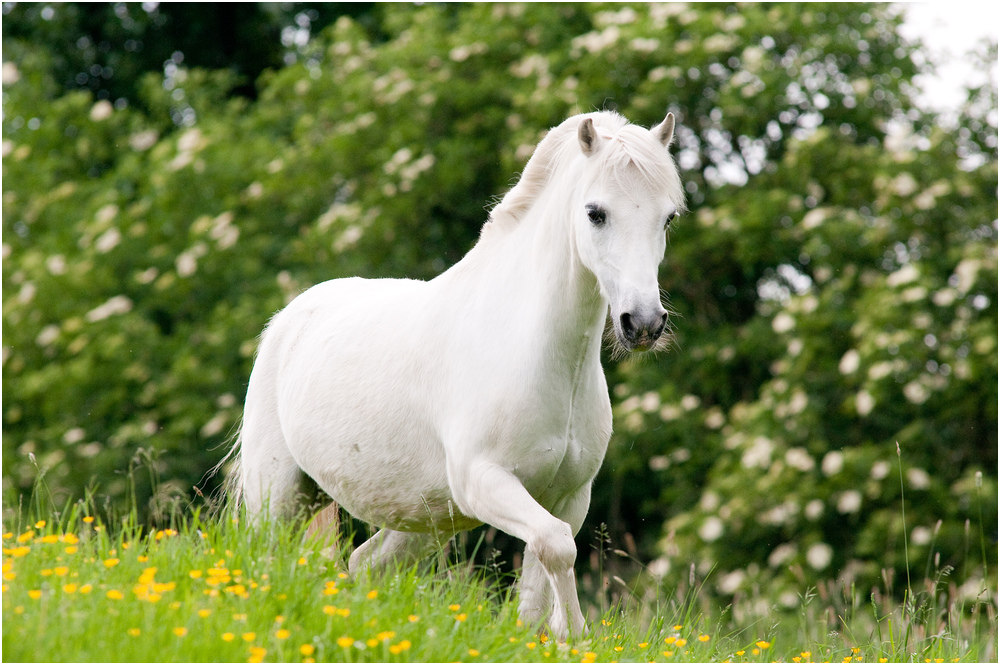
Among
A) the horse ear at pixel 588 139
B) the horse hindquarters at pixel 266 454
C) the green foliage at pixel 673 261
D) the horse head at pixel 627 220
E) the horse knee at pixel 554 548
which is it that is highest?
the horse ear at pixel 588 139

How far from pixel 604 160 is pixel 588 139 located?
0.40 feet

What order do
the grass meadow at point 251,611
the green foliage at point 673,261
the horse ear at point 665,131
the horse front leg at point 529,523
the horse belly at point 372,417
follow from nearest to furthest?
the grass meadow at point 251,611
the horse front leg at point 529,523
the horse ear at point 665,131
the horse belly at point 372,417
the green foliage at point 673,261

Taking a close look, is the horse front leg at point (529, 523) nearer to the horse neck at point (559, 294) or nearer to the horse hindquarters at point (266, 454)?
the horse neck at point (559, 294)

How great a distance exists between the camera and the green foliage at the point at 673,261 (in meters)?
7.34

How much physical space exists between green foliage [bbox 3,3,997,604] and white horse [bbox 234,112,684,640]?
3.55 meters

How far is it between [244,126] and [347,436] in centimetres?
793

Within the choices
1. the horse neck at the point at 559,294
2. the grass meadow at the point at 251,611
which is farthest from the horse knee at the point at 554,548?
the horse neck at the point at 559,294

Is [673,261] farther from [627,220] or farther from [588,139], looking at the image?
[627,220]

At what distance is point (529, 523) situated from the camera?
3.09 meters

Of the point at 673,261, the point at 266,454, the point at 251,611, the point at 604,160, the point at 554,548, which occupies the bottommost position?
the point at 673,261

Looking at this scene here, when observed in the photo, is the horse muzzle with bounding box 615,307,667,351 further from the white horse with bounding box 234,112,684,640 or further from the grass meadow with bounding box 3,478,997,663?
the grass meadow with bounding box 3,478,997,663

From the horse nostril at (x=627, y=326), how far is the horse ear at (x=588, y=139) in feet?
2.03

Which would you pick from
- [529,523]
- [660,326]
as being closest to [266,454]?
[529,523]

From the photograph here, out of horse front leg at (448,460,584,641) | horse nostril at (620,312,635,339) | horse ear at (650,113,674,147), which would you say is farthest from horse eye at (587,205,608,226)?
horse front leg at (448,460,584,641)
